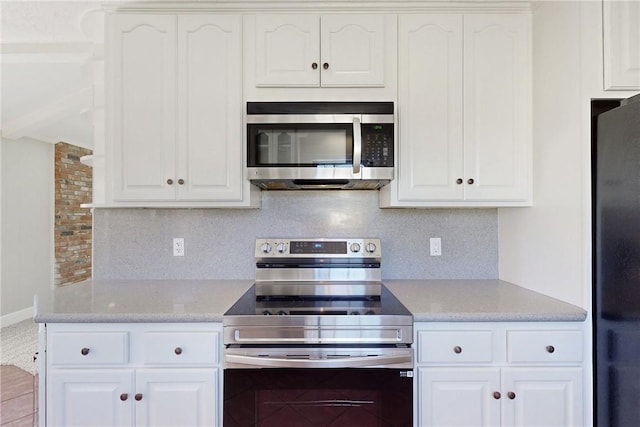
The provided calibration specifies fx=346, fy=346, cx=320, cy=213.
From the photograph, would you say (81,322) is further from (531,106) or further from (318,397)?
(531,106)

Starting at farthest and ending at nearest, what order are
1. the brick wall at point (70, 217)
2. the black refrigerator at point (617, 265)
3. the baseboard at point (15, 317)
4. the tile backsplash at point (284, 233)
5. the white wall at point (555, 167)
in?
the brick wall at point (70, 217), the baseboard at point (15, 317), the tile backsplash at point (284, 233), the white wall at point (555, 167), the black refrigerator at point (617, 265)

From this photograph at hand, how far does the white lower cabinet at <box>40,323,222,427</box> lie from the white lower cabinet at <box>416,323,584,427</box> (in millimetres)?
873

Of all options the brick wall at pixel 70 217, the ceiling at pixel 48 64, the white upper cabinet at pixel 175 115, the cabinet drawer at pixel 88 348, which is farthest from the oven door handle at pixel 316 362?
the brick wall at pixel 70 217

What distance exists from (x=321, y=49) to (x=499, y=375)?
1711 millimetres

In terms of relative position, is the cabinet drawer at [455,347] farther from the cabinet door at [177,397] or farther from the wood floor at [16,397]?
the wood floor at [16,397]

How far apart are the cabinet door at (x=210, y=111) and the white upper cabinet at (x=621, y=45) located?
1.61 metres

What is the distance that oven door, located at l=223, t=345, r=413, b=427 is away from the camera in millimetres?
1341

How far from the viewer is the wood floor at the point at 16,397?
7.21 ft

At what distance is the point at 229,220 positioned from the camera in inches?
82.5

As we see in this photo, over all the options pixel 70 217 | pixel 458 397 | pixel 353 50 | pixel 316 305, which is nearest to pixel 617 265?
pixel 458 397

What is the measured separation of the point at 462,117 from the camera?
5.85 feet

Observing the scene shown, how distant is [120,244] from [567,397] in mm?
2382

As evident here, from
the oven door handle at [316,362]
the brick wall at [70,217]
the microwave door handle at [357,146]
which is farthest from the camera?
the brick wall at [70,217]

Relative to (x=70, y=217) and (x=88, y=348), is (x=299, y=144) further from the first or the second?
(x=70, y=217)
